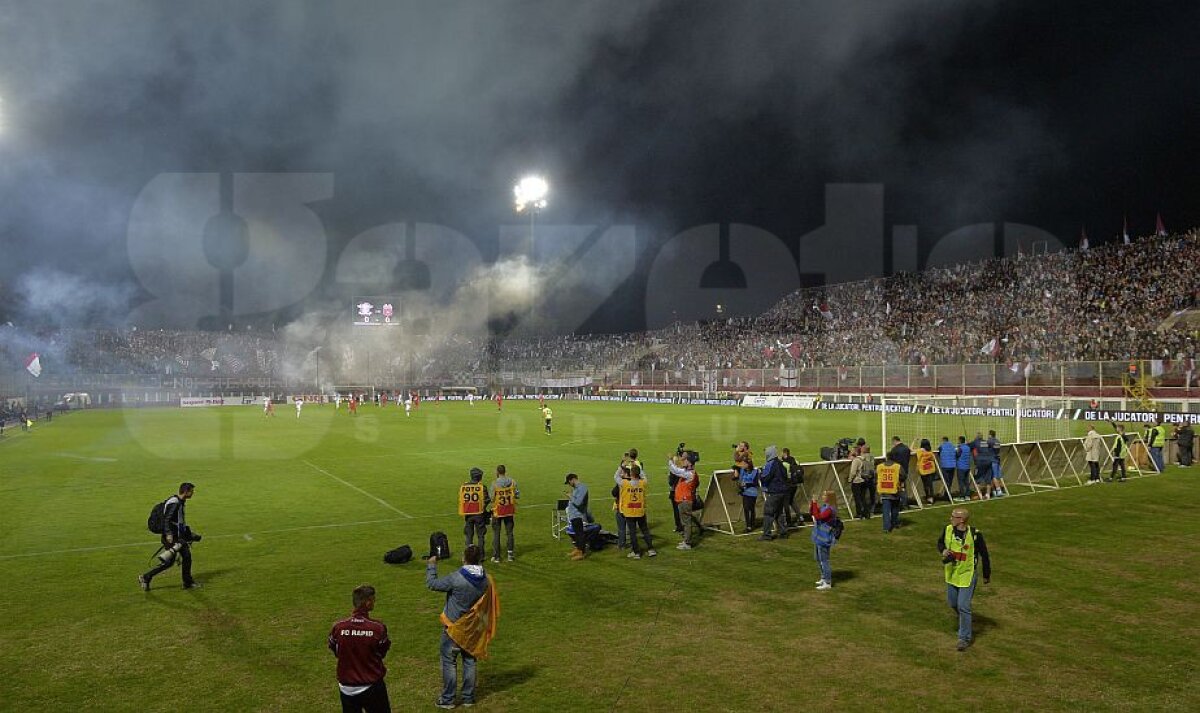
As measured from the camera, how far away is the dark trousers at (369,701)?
248 inches

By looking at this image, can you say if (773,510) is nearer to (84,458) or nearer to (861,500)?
(861,500)

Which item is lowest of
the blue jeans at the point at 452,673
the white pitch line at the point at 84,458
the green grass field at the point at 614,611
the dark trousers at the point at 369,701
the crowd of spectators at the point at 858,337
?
the green grass field at the point at 614,611

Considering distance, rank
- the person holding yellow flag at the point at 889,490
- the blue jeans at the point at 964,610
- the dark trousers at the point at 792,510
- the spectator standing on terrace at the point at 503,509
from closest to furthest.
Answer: the blue jeans at the point at 964,610
the spectator standing on terrace at the point at 503,509
the person holding yellow flag at the point at 889,490
the dark trousers at the point at 792,510

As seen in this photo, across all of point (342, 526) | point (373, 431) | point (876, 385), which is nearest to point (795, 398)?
point (876, 385)

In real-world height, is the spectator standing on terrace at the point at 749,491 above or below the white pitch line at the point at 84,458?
above

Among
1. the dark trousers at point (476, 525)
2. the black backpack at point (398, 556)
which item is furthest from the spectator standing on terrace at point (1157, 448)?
the black backpack at point (398, 556)

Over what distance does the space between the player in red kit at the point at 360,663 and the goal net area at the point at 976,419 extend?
74.7 ft

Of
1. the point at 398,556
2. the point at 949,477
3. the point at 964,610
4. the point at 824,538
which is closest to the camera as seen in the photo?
the point at 964,610

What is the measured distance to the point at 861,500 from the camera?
17.5 m

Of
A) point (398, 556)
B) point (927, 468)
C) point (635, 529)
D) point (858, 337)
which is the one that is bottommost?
point (398, 556)

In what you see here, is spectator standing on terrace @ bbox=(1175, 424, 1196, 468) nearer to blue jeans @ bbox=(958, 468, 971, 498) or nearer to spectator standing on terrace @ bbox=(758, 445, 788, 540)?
blue jeans @ bbox=(958, 468, 971, 498)

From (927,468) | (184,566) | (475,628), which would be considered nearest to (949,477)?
(927,468)

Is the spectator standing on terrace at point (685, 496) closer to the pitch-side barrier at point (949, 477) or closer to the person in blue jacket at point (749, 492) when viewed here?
the pitch-side barrier at point (949, 477)

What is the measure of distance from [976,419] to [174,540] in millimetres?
41478
